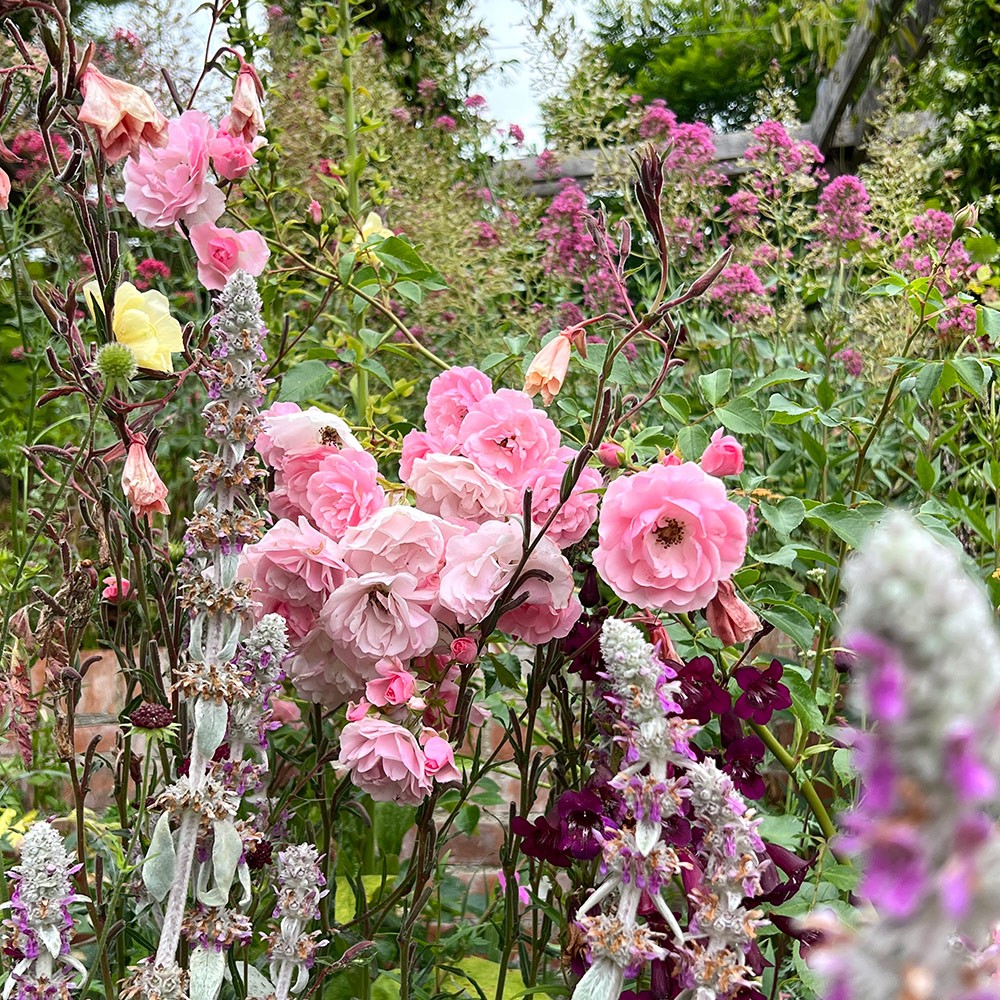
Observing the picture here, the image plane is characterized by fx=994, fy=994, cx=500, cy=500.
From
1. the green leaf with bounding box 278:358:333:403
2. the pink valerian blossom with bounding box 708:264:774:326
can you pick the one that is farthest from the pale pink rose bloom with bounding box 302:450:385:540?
the pink valerian blossom with bounding box 708:264:774:326

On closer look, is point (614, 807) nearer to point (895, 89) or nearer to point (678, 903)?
point (678, 903)

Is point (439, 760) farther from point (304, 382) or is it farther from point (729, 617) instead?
point (304, 382)

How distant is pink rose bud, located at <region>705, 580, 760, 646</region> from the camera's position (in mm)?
717

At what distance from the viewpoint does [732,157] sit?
147 inches

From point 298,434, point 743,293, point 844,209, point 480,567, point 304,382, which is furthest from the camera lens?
point 844,209

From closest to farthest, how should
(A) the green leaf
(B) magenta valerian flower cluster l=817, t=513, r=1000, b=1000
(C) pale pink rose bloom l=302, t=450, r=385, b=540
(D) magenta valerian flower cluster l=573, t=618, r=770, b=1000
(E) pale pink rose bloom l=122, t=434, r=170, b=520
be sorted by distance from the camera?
(B) magenta valerian flower cluster l=817, t=513, r=1000, b=1000 < (D) magenta valerian flower cluster l=573, t=618, r=770, b=1000 < (E) pale pink rose bloom l=122, t=434, r=170, b=520 < (C) pale pink rose bloom l=302, t=450, r=385, b=540 < (A) the green leaf

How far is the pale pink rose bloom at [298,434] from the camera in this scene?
0.82 metres

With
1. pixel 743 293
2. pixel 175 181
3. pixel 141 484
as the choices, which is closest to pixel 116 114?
pixel 175 181

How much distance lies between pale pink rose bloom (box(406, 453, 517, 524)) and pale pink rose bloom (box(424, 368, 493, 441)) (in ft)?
0.21

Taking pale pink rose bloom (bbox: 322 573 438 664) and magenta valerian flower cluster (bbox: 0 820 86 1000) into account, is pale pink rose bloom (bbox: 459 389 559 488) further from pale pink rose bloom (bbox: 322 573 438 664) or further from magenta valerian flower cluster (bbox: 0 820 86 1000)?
magenta valerian flower cluster (bbox: 0 820 86 1000)

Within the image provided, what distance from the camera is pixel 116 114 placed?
712mm

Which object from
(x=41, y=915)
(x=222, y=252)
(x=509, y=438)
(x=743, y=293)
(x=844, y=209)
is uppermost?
(x=844, y=209)

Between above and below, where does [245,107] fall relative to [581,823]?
above

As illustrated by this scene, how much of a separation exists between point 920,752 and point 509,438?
652mm
